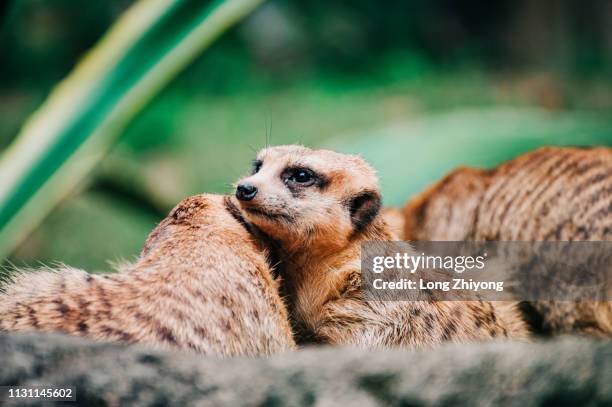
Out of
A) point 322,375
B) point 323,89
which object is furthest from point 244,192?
point 323,89

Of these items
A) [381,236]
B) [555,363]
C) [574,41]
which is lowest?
[555,363]

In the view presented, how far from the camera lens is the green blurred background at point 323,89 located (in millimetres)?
4480

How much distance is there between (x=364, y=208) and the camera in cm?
204

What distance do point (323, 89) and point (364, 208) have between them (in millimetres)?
3438

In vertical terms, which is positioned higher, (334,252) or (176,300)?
(334,252)

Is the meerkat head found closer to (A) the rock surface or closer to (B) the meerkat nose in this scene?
(B) the meerkat nose

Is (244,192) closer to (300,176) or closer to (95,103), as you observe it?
(300,176)

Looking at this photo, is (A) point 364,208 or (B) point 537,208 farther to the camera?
(B) point 537,208

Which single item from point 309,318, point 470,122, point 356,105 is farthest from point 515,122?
point 309,318

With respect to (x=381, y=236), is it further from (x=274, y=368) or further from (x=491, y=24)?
(x=491, y=24)

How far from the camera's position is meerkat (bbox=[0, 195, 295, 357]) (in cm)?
146

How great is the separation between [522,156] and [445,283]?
1.62 metres

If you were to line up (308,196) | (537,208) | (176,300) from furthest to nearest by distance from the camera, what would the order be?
(537,208) < (308,196) < (176,300)

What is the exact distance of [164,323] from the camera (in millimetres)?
1470
